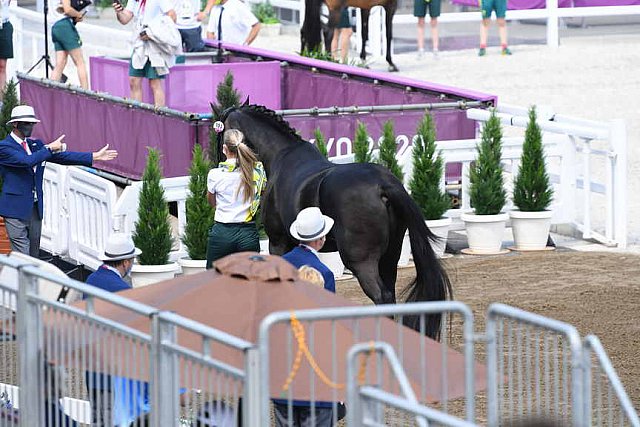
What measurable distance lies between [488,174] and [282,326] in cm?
814

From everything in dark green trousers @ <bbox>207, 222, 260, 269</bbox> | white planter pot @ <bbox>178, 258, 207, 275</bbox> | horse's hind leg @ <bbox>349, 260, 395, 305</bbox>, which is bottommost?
white planter pot @ <bbox>178, 258, 207, 275</bbox>

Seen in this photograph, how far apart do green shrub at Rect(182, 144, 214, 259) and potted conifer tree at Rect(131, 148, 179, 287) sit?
206 millimetres

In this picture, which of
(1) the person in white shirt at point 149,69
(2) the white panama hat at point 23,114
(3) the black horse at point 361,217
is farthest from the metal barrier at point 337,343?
(1) the person in white shirt at point 149,69

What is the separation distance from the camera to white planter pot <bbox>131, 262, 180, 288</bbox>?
11.8 metres

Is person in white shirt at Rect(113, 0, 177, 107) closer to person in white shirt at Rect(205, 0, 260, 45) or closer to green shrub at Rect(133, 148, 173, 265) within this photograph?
green shrub at Rect(133, 148, 173, 265)

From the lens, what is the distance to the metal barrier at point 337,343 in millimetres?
5125

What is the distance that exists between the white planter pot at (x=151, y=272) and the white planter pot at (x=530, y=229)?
10.6ft

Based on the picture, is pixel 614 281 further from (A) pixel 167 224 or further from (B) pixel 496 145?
(A) pixel 167 224

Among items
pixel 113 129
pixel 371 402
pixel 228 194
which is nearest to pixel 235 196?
pixel 228 194

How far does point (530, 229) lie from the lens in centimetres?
1347

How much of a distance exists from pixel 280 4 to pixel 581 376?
23483mm

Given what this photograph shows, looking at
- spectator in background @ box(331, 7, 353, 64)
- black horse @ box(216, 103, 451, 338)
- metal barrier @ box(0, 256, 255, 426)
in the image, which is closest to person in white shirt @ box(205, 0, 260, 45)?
spectator in background @ box(331, 7, 353, 64)

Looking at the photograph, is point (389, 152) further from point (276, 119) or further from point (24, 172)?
point (24, 172)

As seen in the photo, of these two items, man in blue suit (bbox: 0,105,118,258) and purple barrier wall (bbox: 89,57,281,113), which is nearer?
man in blue suit (bbox: 0,105,118,258)
